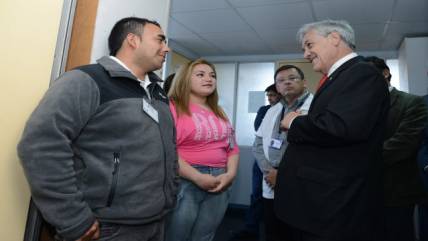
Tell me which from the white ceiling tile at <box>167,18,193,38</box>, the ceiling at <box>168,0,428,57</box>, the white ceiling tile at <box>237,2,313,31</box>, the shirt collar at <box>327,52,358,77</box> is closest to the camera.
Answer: the shirt collar at <box>327,52,358,77</box>

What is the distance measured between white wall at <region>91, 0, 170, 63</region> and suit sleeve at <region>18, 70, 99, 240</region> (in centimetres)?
40

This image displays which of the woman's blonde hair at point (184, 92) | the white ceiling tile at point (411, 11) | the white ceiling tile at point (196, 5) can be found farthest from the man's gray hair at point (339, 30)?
the white ceiling tile at point (411, 11)

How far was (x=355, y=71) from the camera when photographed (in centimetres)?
125

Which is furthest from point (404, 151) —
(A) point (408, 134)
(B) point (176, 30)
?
(B) point (176, 30)

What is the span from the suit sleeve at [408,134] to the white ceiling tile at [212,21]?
2195 millimetres

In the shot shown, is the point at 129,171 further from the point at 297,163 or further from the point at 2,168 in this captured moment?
the point at 297,163

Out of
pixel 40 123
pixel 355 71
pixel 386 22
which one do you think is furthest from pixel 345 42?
pixel 386 22

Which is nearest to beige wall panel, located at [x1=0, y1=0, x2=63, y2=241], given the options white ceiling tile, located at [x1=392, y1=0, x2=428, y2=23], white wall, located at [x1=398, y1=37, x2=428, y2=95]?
white ceiling tile, located at [x1=392, y1=0, x2=428, y2=23]

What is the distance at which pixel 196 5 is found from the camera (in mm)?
3344

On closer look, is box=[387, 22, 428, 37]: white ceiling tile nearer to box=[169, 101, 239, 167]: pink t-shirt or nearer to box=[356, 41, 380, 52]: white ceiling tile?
box=[356, 41, 380, 52]: white ceiling tile

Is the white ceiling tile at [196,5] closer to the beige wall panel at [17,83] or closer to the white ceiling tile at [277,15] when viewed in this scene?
the white ceiling tile at [277,15]

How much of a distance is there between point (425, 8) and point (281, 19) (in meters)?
1.46

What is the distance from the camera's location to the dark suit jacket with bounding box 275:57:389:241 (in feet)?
3.85

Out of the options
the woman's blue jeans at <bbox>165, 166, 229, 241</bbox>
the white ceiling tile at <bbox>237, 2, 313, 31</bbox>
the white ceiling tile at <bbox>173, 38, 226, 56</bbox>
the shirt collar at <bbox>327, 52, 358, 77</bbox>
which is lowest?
the woman's blue jeans at <bbox>165, 166, 229, 241</bbox>
